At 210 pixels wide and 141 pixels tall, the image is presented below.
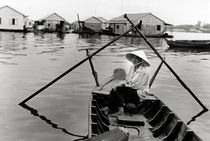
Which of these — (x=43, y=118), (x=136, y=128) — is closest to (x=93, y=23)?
(x=43, y=118)

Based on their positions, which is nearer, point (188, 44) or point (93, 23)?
point (188, 44)

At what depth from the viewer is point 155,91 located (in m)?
15.8

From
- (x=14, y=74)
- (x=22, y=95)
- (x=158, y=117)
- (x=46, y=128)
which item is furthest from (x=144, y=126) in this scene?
(x=14, y=74)

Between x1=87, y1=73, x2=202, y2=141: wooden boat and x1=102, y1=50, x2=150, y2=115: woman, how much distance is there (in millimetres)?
380

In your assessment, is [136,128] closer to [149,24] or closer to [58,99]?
[58,99]

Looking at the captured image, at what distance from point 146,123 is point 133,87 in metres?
1.09

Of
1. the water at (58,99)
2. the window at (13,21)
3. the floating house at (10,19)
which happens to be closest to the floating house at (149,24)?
the floating house at (10,19)

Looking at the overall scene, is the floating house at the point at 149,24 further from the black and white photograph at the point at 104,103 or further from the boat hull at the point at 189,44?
the black and white photograph at the point at 104,103

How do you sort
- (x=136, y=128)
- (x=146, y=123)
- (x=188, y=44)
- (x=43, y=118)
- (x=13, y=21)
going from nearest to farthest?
(x=136, y=128) < (x=146, y=123) < (x=43, y=118) < (x=188, y=44) < (x=13, y=21)

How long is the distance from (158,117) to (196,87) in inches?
344

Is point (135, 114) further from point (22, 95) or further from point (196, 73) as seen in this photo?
point (196, 73)

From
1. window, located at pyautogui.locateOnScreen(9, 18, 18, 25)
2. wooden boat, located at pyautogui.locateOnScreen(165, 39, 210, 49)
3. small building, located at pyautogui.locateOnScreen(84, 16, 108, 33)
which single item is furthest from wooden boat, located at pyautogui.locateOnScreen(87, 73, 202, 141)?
small building, located at pyautogui.locateOnScreen(84, 16, 108, 33)

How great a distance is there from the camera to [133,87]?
8.69 m

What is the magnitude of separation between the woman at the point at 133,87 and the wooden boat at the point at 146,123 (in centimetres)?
38
